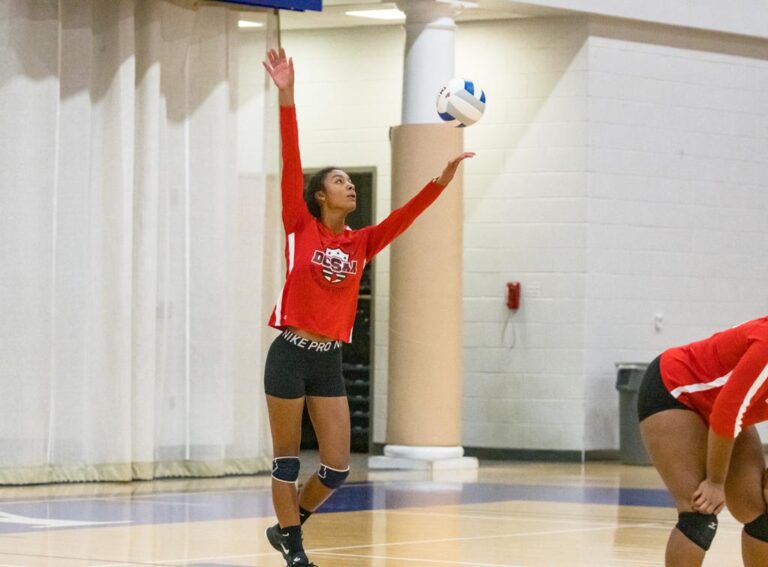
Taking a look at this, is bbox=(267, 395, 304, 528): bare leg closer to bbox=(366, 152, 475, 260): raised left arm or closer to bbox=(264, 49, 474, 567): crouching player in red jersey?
bbox=(264, 49, 474, 567): crouching player in red jersey

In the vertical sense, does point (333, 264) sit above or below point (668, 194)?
below

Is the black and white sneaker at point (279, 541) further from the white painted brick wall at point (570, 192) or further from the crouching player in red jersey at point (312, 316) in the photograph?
the white painted brick wall at point (570, 192)

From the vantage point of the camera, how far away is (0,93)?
39.7 feet

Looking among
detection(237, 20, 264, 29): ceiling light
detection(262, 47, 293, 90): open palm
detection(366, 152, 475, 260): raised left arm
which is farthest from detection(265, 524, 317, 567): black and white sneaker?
detection(237, 20, 264, 29): ceiling light

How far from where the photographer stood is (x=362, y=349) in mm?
17328

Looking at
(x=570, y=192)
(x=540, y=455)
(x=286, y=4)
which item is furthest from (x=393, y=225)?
(x=540, y=455)

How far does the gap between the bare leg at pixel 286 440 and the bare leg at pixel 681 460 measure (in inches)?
84.0

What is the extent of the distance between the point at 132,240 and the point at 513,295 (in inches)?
185

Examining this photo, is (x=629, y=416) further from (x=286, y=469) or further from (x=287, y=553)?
(x=287, y=553)

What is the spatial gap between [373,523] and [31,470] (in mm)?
3220

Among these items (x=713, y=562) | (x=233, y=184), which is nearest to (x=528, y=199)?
(x=233, y=184)

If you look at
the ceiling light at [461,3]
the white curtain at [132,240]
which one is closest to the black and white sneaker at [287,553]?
the white curtain at [132,240]

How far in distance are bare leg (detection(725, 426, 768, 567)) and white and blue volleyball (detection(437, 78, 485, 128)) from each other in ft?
9.91

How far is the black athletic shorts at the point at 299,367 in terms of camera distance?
7.60 meters
